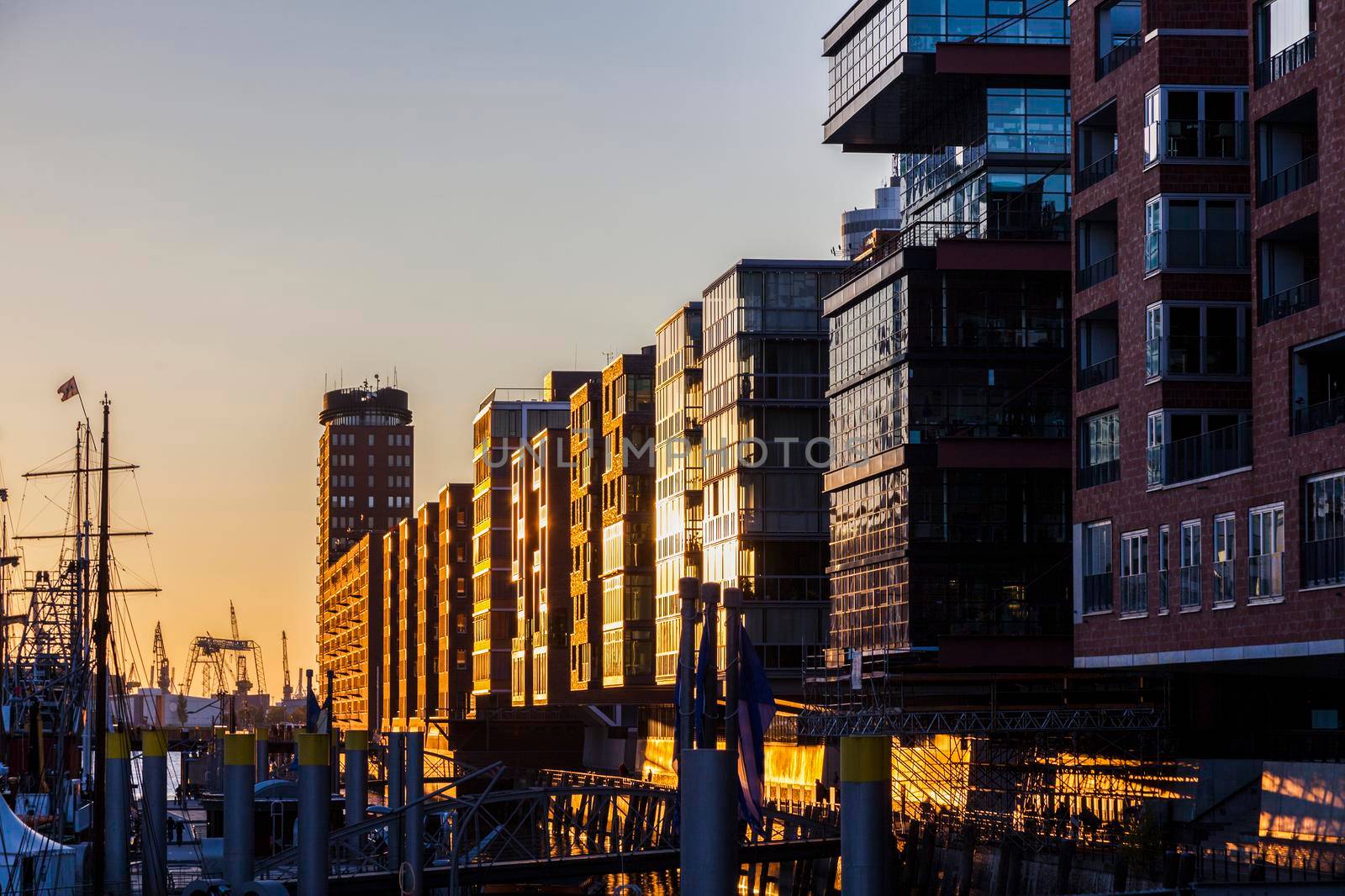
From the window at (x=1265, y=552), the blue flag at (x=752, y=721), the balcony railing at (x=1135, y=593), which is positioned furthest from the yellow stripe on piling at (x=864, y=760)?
the balcony railing at (x=1135, y=593)

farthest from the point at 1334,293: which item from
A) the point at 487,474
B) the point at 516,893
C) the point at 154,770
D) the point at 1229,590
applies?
the point at 487,474

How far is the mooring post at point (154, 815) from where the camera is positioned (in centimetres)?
5559

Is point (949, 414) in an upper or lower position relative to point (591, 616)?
upper

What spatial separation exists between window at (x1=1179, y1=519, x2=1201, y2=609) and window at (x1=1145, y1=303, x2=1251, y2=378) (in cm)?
485

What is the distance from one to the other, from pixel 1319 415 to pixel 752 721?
19.3m

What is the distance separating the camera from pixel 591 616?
121 meters

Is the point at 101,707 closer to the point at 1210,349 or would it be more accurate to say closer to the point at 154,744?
the point at 154,744

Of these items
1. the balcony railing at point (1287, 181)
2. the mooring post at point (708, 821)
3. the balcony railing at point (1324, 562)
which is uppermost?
the balcony railing at point (1287, 181)

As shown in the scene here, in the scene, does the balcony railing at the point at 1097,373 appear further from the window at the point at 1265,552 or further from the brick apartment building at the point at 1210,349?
the window at the point at 1265,552

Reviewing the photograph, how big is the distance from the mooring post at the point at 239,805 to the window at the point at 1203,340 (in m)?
26.8

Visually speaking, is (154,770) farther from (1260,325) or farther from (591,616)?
(591,616)

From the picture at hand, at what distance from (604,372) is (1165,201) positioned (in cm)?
6573

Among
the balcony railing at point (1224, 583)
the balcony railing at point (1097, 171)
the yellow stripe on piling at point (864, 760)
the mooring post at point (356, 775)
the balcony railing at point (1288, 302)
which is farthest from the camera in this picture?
the mooring post at point (356, 775)

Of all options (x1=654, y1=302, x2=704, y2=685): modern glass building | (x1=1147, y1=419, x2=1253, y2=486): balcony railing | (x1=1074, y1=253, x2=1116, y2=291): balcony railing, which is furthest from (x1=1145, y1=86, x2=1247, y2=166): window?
(x1=654, y1=302, x2=704, y2=685): modern glass building
